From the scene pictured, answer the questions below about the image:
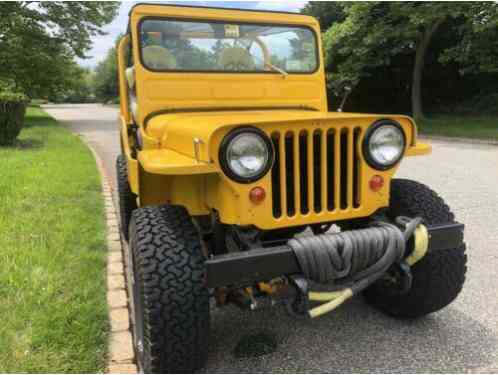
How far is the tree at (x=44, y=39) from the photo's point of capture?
19.7 m

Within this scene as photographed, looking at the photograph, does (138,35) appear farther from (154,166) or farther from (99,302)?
(99,302)

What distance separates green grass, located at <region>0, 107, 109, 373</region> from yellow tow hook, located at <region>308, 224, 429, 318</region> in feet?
3.77

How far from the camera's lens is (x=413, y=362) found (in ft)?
8.61

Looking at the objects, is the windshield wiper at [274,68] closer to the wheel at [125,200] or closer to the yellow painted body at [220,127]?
the yellow painted body at [220,127]

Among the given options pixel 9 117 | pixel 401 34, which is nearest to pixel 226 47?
pixel 9 117

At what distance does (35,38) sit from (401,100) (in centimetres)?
1644

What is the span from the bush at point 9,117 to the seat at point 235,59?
862cm

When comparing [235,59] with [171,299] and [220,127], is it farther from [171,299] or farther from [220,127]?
[171,299]

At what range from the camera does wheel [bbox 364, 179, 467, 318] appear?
2.80 meters

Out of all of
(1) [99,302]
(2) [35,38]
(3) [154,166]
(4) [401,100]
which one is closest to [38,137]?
(2) [35,38]

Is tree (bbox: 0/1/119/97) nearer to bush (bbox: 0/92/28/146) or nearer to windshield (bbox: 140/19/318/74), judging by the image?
bush (bbox: 0/92/28/146)

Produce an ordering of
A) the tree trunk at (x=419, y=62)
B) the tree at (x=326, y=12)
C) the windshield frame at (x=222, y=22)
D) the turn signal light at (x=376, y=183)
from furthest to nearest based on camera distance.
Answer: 1. the tree at (x=326, y=12)
2. the tree trunk at (x=419, y=62)
3. the windshield frame at (x=222, y=22)
4. the turn signal light at (x=376, y=183)

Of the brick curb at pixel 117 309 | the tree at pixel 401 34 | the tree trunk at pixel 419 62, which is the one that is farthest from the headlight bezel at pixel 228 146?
the tree trunk at pixel 419 62

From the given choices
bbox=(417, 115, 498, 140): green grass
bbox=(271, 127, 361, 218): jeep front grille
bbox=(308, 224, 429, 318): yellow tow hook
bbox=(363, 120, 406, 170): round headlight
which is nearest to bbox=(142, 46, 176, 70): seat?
bbox=(271, 127, 361, 218): jeep front grille
